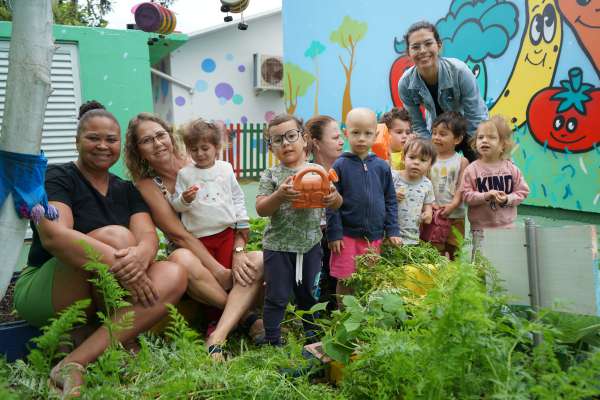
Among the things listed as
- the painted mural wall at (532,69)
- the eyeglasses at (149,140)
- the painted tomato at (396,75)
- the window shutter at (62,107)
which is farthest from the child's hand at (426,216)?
the painted tomato at (396,75)

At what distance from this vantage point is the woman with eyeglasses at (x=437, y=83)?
3594mm

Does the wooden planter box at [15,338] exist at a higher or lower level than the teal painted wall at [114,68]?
lower

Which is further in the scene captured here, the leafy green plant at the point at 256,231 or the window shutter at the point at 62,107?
the window shutter at the point at 62,107

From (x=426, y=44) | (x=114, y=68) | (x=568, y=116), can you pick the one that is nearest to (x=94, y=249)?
(x=426, y=44)

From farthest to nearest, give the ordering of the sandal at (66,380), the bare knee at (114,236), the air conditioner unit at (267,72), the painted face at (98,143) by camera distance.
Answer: the air conditioner unit at (267,72) < the painted face at (98,143) < the bare knee at (114,236) < the sandal at (66,380)

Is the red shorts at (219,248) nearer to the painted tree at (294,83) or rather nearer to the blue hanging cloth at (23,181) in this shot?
the blue hanging cloth at (23,181)

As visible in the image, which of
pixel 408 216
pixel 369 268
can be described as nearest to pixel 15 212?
pixel 369 268

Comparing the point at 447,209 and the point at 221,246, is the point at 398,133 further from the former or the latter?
the point at 221,246

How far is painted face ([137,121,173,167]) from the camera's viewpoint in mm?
2967

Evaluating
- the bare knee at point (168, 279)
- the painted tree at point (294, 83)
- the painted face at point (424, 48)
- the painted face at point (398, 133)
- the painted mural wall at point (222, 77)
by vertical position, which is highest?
the painted mural wall at point (222, 77)

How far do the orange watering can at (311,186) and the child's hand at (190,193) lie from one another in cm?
59

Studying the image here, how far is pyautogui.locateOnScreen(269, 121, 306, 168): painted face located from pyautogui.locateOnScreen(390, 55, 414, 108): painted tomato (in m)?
5.81

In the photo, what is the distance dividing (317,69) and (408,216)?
7780 millimetres

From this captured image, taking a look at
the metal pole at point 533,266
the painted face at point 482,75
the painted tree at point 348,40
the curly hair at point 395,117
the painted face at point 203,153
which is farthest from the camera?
the painted tree at point 348,40
